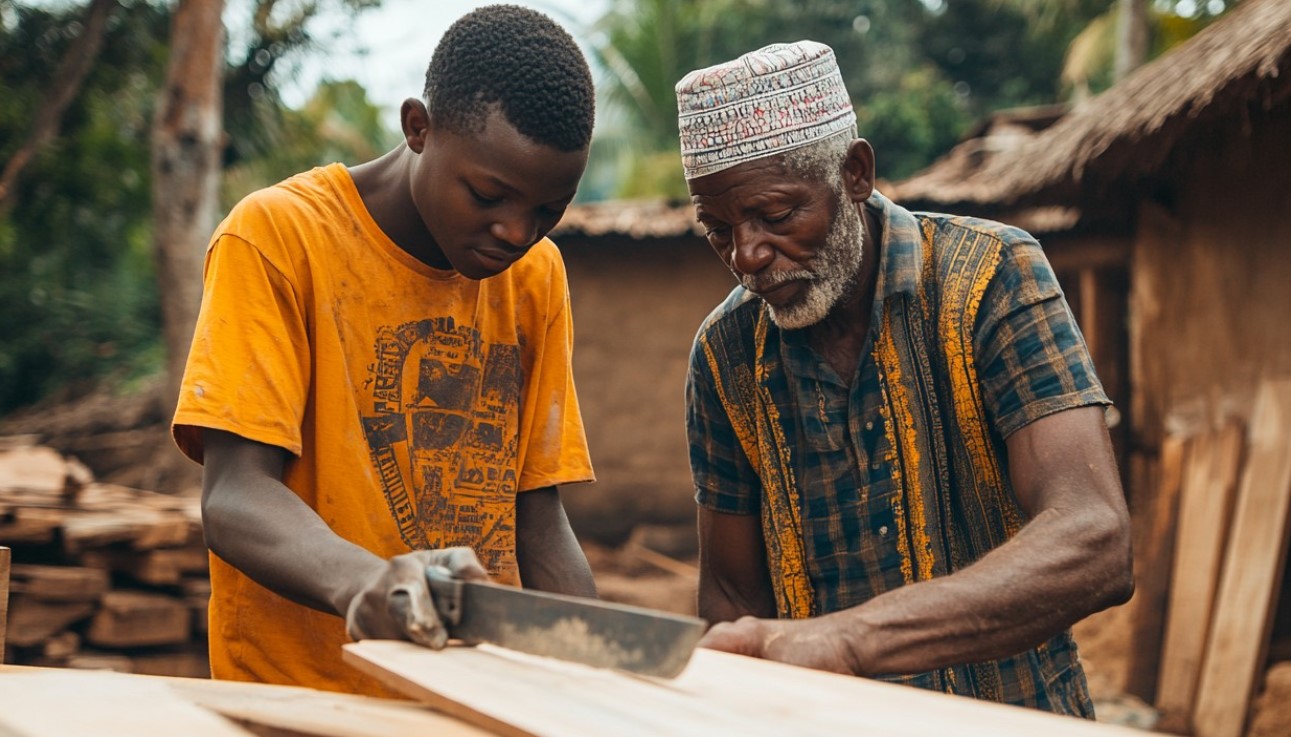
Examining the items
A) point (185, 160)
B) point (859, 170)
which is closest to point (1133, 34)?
point (185, 160)

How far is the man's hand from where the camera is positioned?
1.84m

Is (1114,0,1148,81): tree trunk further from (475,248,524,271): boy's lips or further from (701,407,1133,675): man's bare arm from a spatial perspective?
(475,248,524,271): boy's lips

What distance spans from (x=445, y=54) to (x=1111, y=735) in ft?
5.10

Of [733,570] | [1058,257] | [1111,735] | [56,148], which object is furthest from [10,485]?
[56,148]

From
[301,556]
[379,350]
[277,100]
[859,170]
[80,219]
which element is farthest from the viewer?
[80,219]

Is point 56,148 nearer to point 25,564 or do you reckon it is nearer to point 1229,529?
point 25,564

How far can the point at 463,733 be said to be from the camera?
1542 millimetres

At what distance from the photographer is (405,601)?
1.63m

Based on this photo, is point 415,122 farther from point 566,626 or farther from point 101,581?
point 101,581

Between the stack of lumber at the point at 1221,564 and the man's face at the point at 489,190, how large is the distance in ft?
15.4

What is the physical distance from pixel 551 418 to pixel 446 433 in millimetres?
264

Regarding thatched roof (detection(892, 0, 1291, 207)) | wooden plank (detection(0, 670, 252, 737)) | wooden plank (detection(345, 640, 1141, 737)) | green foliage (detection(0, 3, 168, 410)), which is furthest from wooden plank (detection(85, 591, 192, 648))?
green foliage (detection(0, 3, 168, 410))

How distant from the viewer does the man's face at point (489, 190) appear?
207 centimetres

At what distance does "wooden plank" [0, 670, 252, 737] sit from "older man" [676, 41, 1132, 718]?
82 centimetres
